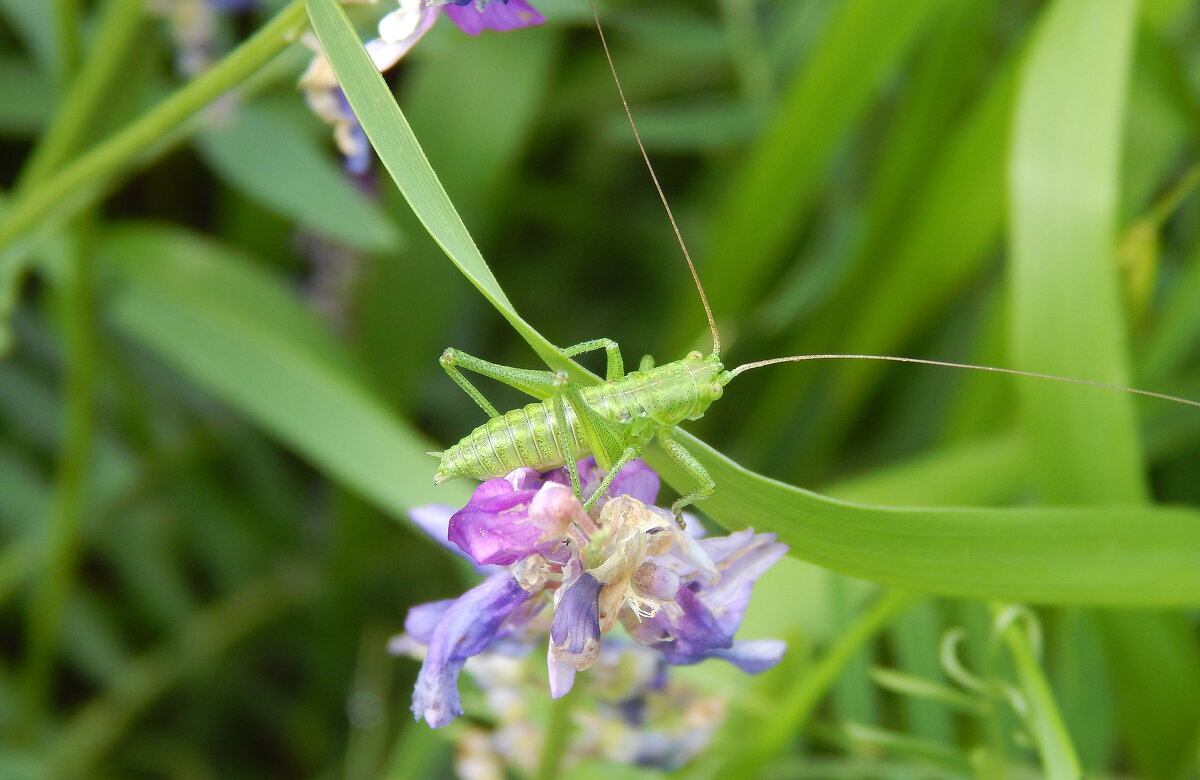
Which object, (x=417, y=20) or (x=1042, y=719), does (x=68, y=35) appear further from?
(x=1042, y=719)

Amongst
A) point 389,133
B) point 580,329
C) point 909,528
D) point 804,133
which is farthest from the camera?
point 580,329

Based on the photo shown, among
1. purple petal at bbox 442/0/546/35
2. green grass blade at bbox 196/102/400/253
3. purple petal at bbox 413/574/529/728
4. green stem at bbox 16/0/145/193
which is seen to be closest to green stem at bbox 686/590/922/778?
purple petal at bbox 413/574/529/728

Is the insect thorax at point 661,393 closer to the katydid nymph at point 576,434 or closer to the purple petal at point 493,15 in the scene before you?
the katydid nymph at point 576,434

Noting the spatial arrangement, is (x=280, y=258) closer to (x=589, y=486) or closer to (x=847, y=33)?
(x=847, y=33)

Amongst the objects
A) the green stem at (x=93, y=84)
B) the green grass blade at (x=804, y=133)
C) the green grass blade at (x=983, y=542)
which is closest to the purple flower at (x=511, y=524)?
the green grass blade at (x=983, y=542)

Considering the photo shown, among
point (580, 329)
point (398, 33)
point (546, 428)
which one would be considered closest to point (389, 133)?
point (398, 33)
